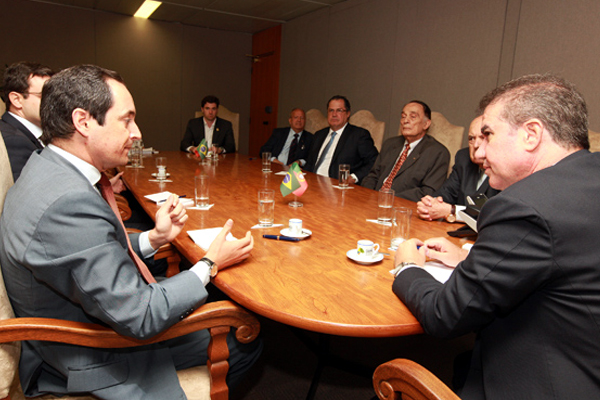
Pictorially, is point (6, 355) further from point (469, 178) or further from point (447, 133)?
point (447, 133)

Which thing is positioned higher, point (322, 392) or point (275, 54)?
point (275, 54)

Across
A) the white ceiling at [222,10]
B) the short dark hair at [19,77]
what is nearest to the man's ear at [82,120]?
the short dark hair at [19,77]

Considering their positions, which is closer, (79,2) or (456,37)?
(456,37)

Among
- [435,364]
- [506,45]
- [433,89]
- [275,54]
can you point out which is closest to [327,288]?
[435,364]

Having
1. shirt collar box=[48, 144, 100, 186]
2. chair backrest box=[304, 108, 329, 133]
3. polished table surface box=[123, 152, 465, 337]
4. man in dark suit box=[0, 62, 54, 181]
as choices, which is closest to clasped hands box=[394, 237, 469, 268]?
polished table surface box=[123, 152, 465, 337]

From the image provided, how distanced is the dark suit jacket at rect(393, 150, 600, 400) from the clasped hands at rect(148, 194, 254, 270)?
685 mm

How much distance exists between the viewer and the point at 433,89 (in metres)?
4.92

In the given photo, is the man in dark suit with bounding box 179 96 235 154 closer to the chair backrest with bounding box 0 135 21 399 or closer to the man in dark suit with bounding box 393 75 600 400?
the chair backrest with bounding box 0 135 21 399

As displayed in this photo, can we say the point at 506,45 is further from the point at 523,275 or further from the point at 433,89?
the point at 523,275

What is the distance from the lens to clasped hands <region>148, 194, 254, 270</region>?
135 centimetres

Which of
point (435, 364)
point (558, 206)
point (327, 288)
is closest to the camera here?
point (558, 206)

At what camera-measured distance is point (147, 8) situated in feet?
23.7

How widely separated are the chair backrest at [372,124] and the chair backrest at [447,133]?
0.95 meters

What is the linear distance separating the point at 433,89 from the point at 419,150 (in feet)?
5.79
